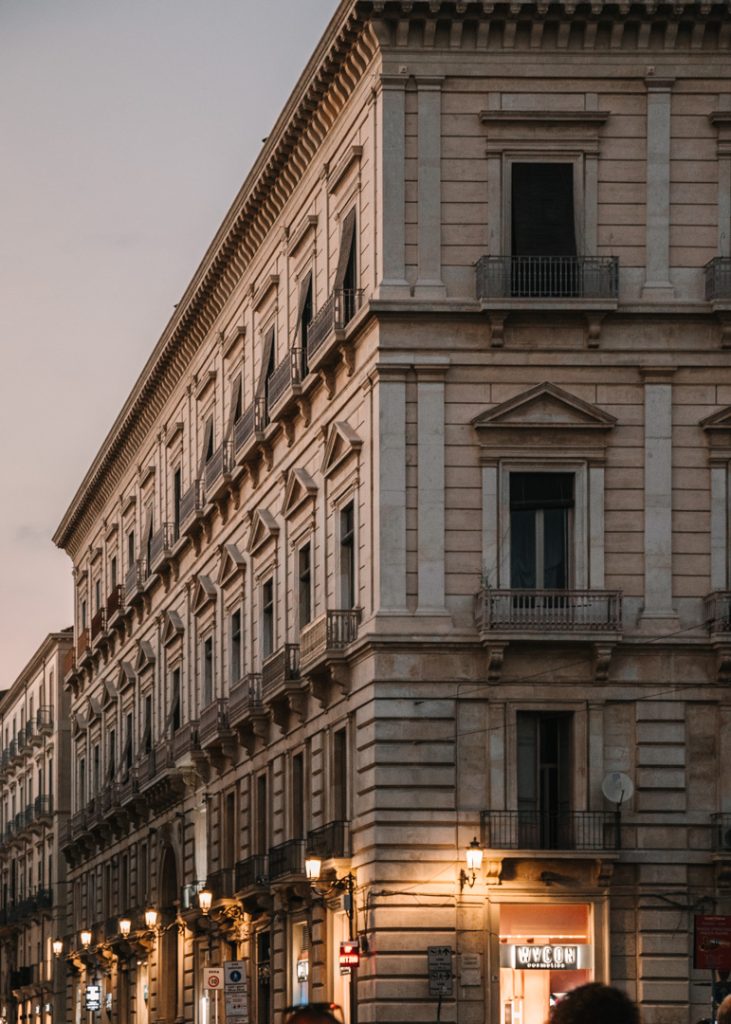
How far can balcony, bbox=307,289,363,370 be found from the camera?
42.1 meters

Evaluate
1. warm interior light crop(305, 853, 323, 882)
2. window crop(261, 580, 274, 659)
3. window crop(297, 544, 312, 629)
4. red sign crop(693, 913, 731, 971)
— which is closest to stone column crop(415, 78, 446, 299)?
window crop(297, 544, 312, 629)

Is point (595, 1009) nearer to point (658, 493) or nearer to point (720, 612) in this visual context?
point (720, 612)

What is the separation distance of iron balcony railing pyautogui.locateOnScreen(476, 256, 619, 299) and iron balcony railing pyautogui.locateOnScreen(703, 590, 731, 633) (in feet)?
17.2

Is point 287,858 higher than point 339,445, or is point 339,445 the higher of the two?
point 339,445

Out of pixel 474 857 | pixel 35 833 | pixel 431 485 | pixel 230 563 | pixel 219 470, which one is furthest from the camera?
pixel 35 833

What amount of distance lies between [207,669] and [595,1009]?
5062 cm

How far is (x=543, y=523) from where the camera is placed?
40.0 m

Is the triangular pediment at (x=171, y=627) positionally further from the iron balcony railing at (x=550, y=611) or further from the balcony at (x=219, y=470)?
the iron balcony railing at (x=550, y=611)

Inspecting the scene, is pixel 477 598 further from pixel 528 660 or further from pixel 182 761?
pixel 182 761

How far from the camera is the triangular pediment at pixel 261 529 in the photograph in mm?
49906

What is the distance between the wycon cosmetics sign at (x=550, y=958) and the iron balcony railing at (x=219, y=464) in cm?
1833

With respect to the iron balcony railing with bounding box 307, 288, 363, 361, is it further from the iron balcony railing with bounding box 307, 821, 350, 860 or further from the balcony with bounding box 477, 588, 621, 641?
the iron balcony railing with bounding box 307, 821, 350, 860

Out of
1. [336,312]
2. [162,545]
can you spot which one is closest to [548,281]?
[336,312]

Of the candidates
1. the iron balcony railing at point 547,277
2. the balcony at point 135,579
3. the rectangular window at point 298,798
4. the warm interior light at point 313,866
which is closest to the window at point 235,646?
the rectangular window at point 298,798
